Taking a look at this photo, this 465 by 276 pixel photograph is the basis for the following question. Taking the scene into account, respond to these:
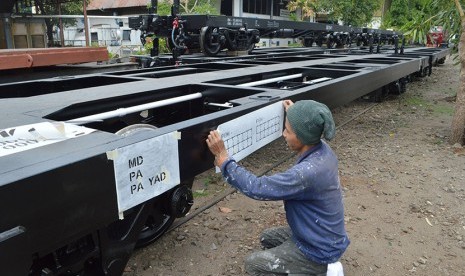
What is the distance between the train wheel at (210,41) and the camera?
6.93 meters

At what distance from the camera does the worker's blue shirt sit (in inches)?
89.6

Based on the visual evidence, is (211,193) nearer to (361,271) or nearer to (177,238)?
(177,238)

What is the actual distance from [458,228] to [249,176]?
2.52 m

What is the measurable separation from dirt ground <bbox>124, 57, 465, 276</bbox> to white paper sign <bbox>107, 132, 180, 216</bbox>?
1305 mm

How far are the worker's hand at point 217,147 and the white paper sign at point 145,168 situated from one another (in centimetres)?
24

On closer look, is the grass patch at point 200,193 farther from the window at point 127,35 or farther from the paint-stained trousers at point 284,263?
the window at point 127,35

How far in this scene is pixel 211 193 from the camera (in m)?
4.58

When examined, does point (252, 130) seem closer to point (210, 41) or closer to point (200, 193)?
point (200, 193)

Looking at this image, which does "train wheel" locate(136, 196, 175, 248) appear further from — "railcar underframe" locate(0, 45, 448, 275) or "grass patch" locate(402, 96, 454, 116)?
"grass patch" locate(402, 96, 454, 116)

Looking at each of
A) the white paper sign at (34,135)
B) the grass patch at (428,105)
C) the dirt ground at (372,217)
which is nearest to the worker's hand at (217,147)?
the white paper sign at (34,135)

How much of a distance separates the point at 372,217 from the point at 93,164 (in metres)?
3.07

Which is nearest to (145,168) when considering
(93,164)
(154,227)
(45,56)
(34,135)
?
(93,164)

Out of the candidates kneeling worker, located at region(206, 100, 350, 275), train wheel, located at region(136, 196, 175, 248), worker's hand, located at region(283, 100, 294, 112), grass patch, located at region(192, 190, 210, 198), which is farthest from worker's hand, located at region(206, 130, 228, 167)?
grass patch, located at region(192, 190, 210, 198)

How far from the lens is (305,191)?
230 centimetres
